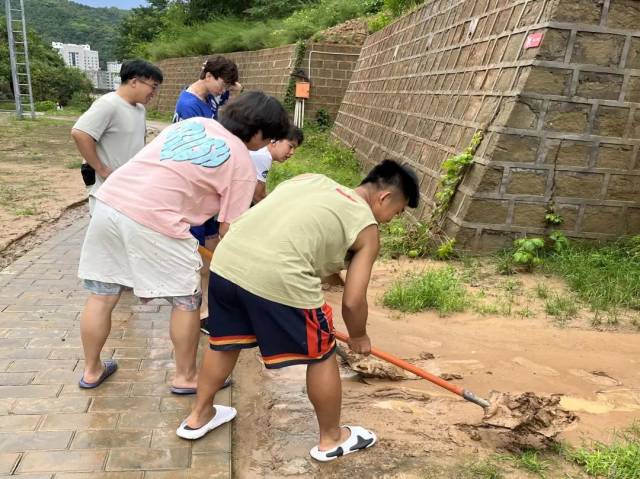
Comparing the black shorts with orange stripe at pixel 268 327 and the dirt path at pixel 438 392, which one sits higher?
the black shorts with orange stripe at pixel 268 327

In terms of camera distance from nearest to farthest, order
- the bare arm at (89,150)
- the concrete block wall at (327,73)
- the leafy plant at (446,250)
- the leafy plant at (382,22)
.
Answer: the bare arm at (89,150) < the leafy plant at (446,250) < the leafy plant at (382,22) < the concrete block wall at (327,73)

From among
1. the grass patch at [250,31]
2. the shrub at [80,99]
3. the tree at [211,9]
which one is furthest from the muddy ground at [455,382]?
the shrub at [80,99]

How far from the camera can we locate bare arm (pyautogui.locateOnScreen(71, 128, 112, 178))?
3697 mm

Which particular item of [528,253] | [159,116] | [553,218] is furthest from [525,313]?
[159,116]

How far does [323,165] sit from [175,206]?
322 inches

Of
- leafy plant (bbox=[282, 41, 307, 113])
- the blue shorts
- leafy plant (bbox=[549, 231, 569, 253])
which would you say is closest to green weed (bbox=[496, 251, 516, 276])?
leafy plant (bbox=[549, 231, 569, 253])

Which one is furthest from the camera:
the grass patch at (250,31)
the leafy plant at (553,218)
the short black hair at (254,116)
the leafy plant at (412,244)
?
the grass patch at (250,31)

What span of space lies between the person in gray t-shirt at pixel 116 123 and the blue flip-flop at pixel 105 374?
3.48ft

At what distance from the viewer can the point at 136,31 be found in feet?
143

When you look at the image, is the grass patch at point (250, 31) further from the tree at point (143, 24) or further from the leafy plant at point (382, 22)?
the tree at point (143, 24)

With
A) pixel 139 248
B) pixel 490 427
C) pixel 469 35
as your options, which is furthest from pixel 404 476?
pixel 469 35

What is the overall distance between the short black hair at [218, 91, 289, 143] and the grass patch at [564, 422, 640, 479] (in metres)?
2.09

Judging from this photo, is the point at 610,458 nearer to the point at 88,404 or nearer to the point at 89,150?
the point at 88,404

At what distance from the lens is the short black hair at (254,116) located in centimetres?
279
